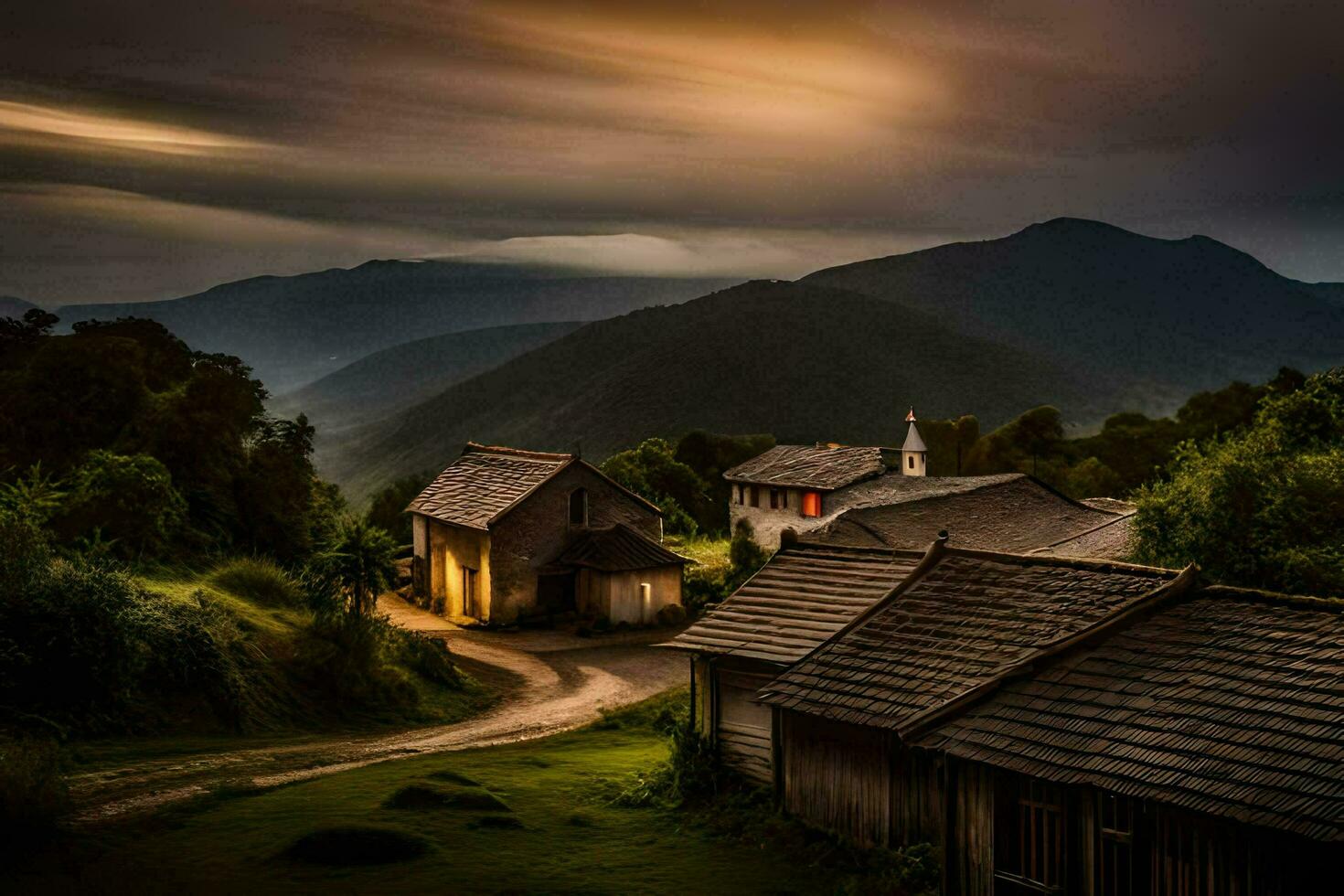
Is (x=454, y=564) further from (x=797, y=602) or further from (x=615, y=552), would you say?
(x=797, y=602)

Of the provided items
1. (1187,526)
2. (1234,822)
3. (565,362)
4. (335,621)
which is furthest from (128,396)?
(565,362)

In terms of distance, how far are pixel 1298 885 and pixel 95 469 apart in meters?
34.4

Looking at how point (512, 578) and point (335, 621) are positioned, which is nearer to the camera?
point (335, 621)

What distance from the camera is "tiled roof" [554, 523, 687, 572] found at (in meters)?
49.6

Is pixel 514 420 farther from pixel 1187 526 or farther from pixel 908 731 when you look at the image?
pixel 908 731

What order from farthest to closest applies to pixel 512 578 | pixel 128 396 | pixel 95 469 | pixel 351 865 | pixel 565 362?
pixel 565 362
pixel 512 578
pixel 128 396
pixel 95 469
pixel 351 865

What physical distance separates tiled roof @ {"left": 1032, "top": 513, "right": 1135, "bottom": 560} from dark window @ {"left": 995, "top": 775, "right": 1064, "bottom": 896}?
23.0 m

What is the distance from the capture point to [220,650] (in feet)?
98.5

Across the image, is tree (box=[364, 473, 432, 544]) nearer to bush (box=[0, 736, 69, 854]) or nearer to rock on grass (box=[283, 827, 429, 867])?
bush (box=[0, 736, 69, 854])

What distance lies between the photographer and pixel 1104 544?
144ft

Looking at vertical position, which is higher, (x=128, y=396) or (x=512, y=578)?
(x=128, y=396)

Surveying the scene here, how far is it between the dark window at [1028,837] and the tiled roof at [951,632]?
59.2 inches

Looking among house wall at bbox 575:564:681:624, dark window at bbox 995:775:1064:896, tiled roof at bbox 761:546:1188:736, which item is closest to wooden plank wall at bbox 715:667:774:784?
tiled roof at bbox 761:546:1188:736

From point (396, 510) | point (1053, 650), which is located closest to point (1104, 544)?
point (1053, 650)
